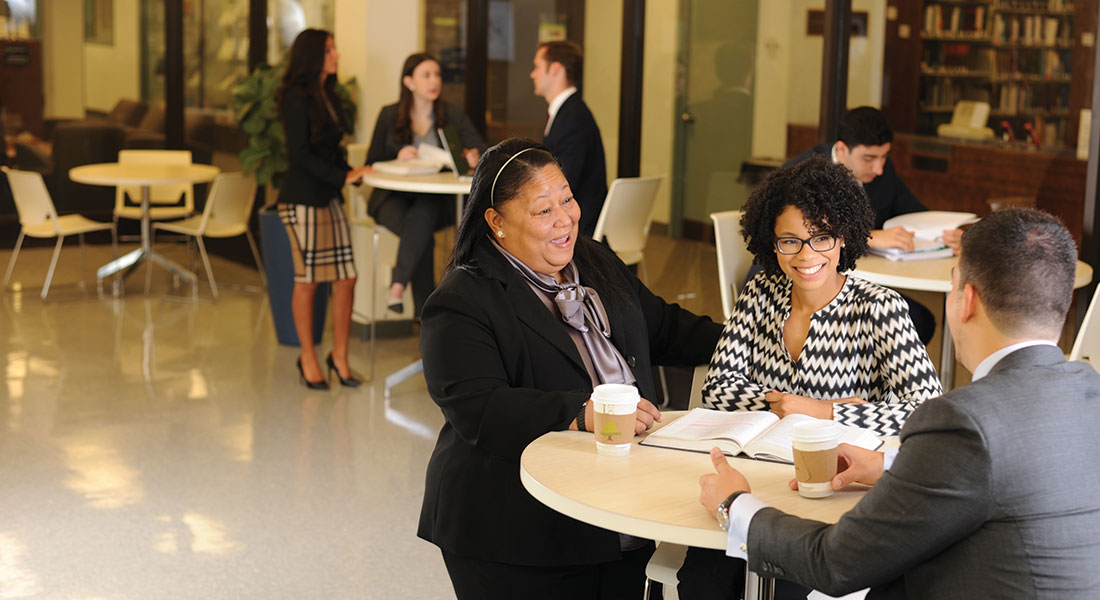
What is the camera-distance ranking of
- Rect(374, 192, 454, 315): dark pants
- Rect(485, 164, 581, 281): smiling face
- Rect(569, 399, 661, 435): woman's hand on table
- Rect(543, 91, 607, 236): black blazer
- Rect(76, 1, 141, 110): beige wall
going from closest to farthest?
Rect(569, 399, 661, 435): woman's hand on table
Rect(485, 164, 581, 281): smiling face
Rect(543, 91, 607, 236): black blazer
Rect(374, 192, 454, 315): dark pants
Rect(76, 1, 141, 110): beige wall

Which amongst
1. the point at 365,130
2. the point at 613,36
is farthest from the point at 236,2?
the point at 613,36

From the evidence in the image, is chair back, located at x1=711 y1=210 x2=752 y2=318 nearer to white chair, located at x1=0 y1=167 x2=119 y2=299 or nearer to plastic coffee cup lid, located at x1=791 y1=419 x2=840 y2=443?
plastic coffee cup lid, located at x1=791 y1=419 x2=840 y2=443

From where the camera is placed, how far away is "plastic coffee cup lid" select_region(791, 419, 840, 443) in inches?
78.7

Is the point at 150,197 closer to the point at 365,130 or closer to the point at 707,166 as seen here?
the point at 365,130

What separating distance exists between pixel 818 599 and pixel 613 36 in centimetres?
468

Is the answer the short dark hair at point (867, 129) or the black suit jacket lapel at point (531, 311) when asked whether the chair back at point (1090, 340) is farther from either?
the black suit jacket lapel at point (531, 311)

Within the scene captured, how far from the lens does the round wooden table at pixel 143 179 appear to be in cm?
835

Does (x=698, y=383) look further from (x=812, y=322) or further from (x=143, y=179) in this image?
(x=143, y=179)

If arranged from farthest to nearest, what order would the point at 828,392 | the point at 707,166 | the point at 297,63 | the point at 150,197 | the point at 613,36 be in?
the point at 150,197 < the point at 613,36 < the point at 707,166 < the point at 297,63 < the point at 828,392

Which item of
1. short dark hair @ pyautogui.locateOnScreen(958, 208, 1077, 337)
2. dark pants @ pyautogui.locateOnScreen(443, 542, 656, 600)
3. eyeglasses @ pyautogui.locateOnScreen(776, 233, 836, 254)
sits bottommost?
dark pants @ pyautogui.locateOnScreen(443, 542, 656, 600)

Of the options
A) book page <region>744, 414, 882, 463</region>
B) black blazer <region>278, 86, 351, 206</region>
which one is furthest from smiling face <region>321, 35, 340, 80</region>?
book page <region>744, 414, 882, 463</region>

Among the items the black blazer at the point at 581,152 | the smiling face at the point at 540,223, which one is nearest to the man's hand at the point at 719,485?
the smiling face at the point at 540,223

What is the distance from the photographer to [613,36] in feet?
22.6

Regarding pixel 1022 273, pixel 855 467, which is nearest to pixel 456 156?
pixel 855 467
